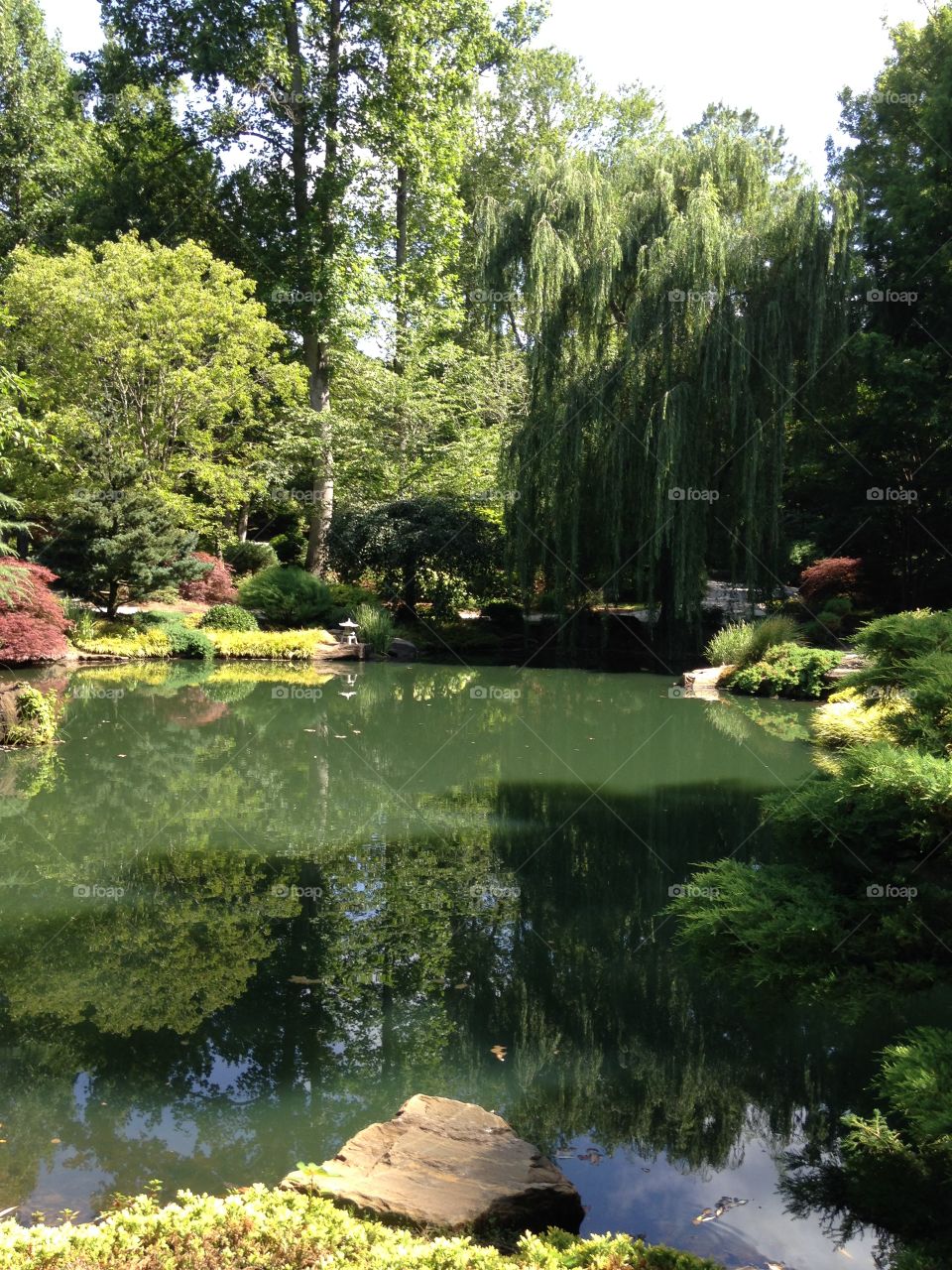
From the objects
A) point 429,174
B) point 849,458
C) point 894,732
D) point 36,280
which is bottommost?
point 894,732

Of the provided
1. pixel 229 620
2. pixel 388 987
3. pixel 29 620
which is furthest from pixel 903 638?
pixel 229 620

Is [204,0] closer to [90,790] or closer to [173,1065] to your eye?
[90,790]

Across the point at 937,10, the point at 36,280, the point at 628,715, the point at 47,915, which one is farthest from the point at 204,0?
the point at 47,915

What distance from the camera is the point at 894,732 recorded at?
480 cm

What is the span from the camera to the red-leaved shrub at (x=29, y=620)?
48.3 feet

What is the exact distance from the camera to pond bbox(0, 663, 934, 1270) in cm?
353

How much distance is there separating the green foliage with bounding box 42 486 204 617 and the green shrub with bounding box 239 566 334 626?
195cm

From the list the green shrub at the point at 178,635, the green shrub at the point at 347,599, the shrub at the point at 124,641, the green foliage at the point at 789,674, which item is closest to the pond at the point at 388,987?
the green foliage at the point at 789,674

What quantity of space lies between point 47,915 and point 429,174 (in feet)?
74.5

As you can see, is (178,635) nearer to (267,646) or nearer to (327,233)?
(267,646)

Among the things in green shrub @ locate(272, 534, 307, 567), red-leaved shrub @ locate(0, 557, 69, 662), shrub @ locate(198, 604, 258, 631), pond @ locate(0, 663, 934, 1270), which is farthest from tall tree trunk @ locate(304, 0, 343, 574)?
pond @ locate(0, 663, 934, 1270)

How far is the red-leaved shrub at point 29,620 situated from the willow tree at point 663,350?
8352 mm

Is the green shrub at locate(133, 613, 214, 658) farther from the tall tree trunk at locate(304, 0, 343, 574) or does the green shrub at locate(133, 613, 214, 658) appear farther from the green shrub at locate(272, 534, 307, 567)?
the green shrub at locate(272, 534, 307, 567)

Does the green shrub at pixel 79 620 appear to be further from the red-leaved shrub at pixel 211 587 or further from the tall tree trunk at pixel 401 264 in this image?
the tall tree trunk at pixel 401 264
